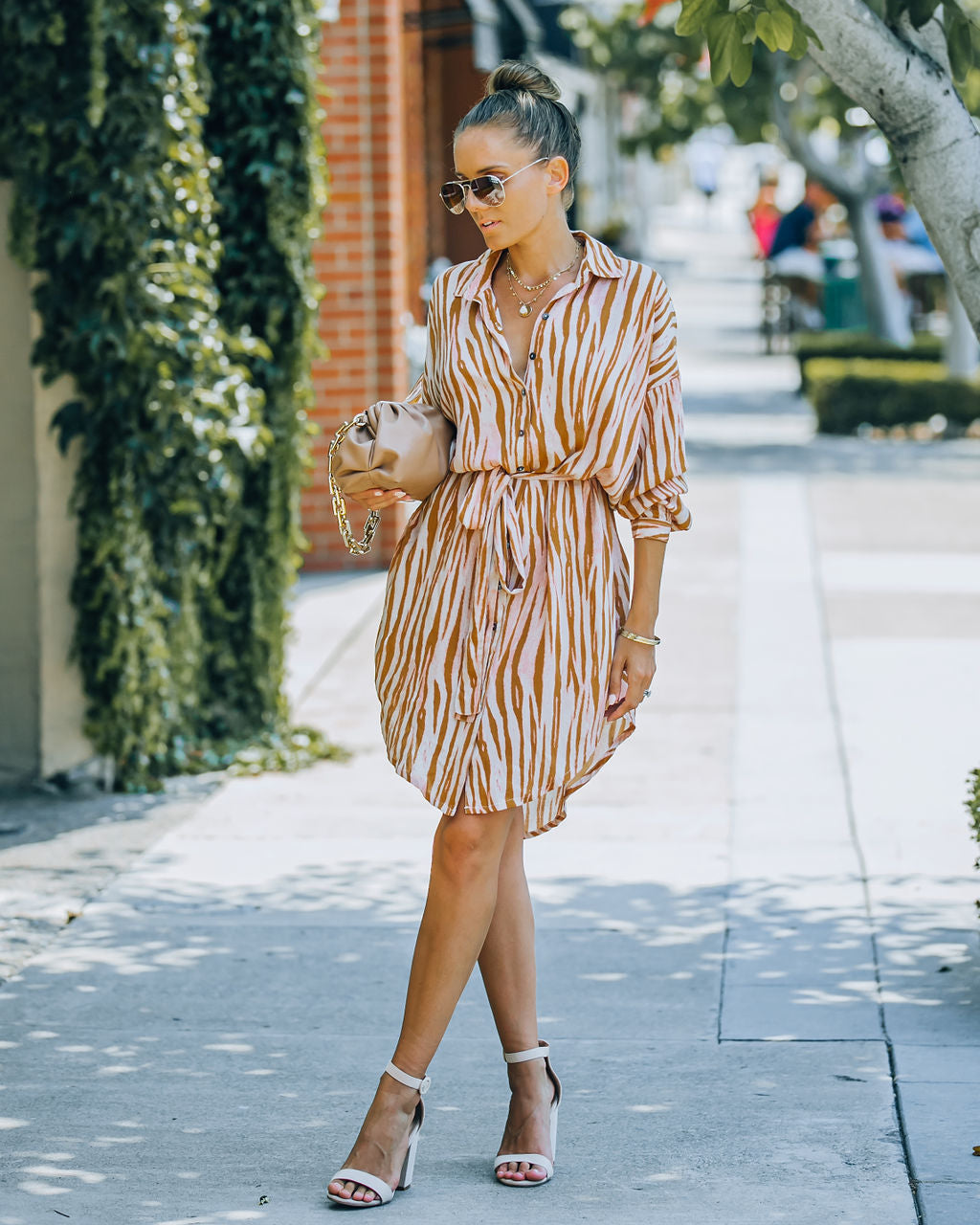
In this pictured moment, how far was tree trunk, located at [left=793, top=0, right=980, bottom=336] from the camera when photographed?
4301mm

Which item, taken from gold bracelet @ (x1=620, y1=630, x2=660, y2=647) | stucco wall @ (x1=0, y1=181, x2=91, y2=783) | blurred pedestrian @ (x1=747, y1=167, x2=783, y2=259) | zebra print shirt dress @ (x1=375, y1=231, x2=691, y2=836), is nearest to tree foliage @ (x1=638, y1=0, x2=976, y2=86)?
zebra print shirt dress @ (x1=375, y1=231, x2=691, y2=836)

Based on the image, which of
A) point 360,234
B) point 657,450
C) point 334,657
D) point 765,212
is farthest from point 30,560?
point 765,212

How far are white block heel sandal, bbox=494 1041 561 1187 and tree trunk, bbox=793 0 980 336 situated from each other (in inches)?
76.8

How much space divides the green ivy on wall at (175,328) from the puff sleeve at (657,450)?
2.82 meters

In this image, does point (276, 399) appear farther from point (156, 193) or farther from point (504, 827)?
point (504, 827)

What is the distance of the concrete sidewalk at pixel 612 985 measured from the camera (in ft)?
11.9

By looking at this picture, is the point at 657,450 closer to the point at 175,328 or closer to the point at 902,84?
the point at 902,84

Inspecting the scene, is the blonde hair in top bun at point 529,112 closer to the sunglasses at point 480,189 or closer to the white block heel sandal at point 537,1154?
the sunglasses at point 480,189

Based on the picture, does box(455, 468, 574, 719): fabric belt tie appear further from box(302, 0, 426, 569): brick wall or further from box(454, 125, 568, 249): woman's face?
box(302, 0, 426, 569): brick wall

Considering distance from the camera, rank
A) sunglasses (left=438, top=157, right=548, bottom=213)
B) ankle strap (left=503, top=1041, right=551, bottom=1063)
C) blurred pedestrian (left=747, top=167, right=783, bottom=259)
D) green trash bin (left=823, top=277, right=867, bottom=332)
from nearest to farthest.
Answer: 1. sunglasses (left=438, top=157, right=548, bottom=213)
2. ankle strap (left=503, top=1041, right=551, bottom=1063)
3. green trash bin (left=823, top=277, right=867, bottom=332)
4. blurred pedestrian (left=747, top=167, right=783, bottom=259)

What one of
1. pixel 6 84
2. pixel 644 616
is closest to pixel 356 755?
pixel 6 84

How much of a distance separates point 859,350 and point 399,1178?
1648cm

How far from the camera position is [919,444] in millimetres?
16047

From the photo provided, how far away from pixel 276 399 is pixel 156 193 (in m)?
1.06
